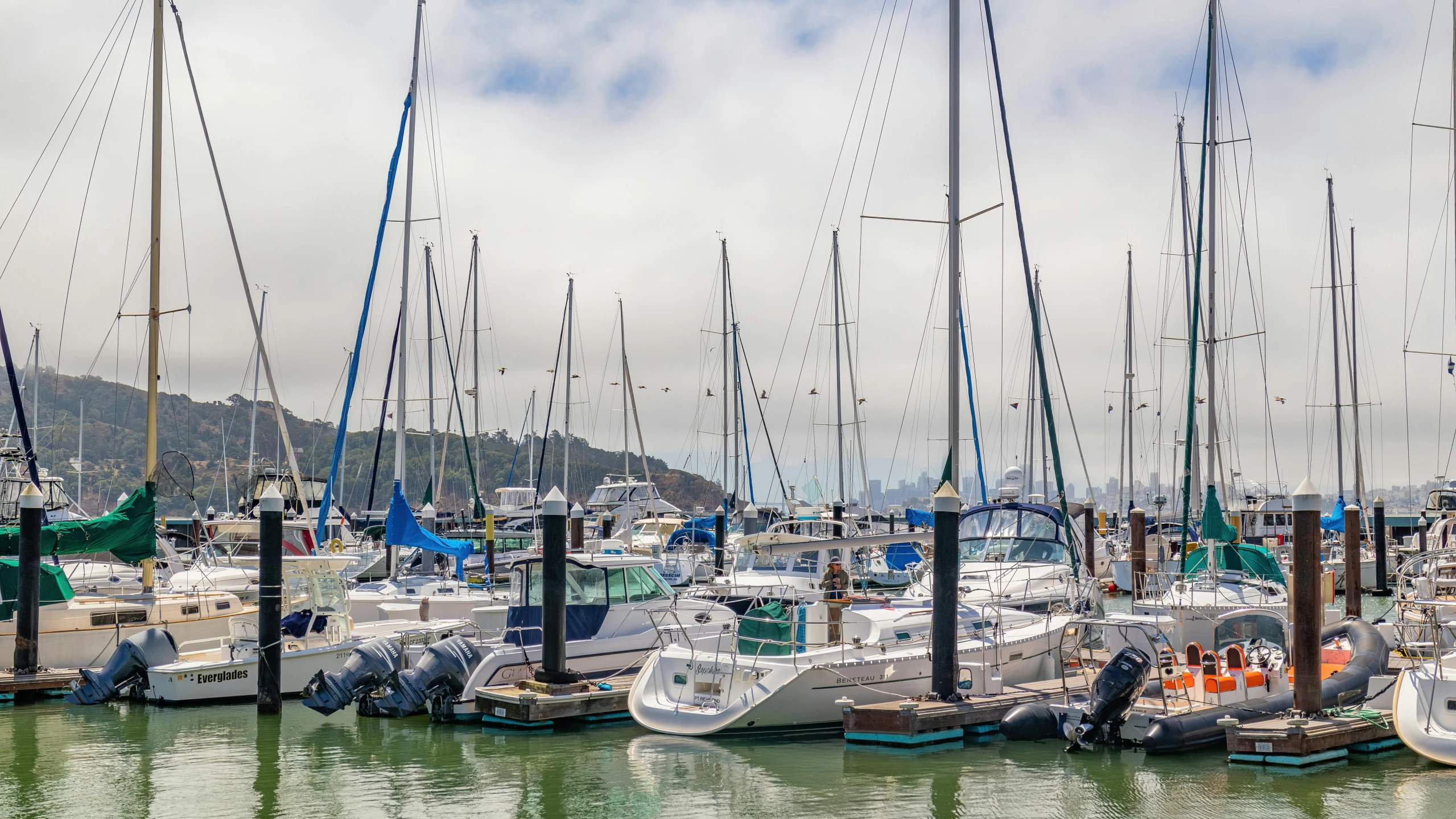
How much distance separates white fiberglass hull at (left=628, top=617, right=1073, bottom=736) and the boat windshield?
918cm

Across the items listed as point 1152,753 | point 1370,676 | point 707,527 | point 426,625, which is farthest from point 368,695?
point 707,527

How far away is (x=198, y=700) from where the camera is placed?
20.0 meters

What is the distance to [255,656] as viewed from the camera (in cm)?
2019

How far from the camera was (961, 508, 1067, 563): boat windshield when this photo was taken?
86.7 ft

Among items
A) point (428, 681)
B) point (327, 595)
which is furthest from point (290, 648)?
point (428, 681)

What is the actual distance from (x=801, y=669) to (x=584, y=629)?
4205mm

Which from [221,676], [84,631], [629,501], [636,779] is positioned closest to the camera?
[636,779]

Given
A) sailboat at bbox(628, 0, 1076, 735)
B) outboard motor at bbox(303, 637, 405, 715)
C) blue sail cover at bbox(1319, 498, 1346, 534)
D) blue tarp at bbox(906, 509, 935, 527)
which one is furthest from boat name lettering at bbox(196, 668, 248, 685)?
blue tarp at bbox(906, 509, 935, 527)

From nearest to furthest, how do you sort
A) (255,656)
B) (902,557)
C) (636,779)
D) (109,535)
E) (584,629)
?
(636,779) < (584,629) < (255,656) < (109,535) < (902,557)

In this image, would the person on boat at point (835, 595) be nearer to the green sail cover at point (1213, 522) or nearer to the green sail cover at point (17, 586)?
the green sail cover at point (1213, 522)

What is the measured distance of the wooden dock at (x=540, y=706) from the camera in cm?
1745

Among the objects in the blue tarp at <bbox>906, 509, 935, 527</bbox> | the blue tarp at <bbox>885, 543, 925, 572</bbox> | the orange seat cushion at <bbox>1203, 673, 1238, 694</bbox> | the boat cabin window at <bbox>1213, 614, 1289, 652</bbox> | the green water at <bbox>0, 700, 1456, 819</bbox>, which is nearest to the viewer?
the green water at <bbox>0, 700, 1456, 819</bbox>

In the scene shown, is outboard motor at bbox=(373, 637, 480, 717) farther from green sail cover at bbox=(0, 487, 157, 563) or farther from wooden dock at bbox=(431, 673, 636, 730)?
green sail cover at bbox=(0, 487, 157, 563)

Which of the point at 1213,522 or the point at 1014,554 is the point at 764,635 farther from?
the point at 1213,522
